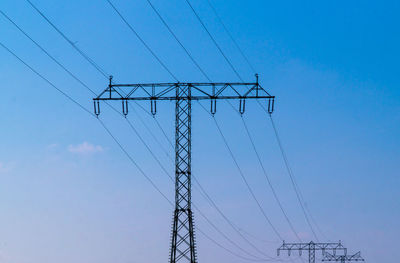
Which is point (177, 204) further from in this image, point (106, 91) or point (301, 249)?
point (301, 249)

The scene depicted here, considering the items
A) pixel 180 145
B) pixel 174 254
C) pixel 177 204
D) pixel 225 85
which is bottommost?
pixel 174 254

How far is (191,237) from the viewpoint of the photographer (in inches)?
1767

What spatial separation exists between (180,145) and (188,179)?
8.16ft

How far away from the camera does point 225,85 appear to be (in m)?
44.7

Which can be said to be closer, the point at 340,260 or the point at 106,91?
the point at 106,91

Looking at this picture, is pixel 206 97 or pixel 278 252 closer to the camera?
pixel 206 97

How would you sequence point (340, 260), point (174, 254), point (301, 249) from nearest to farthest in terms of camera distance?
point (174, 254), point (301, 249), point (340, 260)

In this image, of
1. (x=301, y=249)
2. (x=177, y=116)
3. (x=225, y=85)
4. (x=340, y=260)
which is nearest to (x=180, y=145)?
(x=177, y=116)

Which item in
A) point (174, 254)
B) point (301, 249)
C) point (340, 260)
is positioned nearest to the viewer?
point (174, 254)

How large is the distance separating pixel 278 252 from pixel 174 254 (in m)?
75.6

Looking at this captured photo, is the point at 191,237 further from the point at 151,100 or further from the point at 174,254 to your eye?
the point at 151,100

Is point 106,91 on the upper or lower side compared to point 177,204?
upper

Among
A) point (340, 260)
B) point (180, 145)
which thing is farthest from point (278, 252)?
point (180, 145)

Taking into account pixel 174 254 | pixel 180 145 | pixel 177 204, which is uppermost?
pixel 180 145
